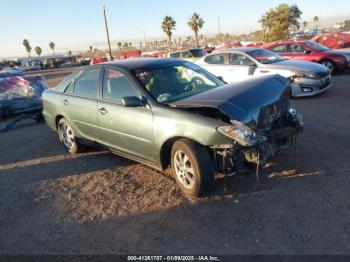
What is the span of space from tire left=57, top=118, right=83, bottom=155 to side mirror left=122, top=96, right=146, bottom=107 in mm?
2064

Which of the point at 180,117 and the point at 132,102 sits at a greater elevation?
the point at 132,102

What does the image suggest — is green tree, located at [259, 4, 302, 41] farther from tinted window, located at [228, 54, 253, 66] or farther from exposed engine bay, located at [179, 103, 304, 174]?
exposed engine bay, located at [179, 103, 304, 174]

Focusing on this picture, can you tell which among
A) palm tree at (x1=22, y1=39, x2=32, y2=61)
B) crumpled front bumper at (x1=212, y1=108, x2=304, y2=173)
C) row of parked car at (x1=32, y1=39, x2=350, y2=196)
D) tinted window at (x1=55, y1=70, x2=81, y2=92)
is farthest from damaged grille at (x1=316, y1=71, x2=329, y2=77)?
palm tree at (x1=22, y1=39, x2=32, y2=61)

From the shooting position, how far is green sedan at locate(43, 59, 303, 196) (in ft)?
12.2

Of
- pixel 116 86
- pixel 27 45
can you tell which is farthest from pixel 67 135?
pixel 27 45

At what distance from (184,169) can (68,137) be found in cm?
299

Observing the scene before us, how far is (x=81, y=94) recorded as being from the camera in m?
5.52

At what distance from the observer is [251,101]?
3900mm

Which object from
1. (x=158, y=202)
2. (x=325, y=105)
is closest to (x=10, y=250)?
(x=158, y=202)

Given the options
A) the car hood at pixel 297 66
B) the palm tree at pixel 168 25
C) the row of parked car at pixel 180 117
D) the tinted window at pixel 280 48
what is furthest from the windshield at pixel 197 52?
the palm tree at pixel 168 25

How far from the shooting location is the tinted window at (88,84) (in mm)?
5245

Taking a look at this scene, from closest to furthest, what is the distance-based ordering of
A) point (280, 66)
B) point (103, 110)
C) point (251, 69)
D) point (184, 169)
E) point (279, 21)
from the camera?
1. point (184, 169)
2. point (103, 110)
3. point (280, 66)
4. point (251, 69)
5. point (279, 21)

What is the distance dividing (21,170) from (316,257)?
4.71 m

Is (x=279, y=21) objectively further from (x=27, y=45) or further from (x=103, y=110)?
(x=27, y=45)
